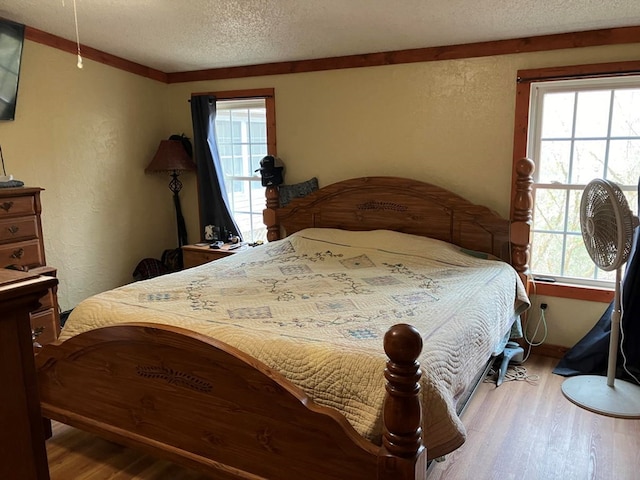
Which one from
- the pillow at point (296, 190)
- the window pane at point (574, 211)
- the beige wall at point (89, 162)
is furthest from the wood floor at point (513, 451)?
the pillow at point (296, 190)

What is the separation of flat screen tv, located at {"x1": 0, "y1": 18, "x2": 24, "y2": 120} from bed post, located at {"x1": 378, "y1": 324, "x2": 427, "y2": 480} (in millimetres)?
3232

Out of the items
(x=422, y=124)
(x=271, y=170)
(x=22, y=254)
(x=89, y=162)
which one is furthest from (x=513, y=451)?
(x=89, y=162)

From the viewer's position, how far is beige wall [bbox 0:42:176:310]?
3.64m

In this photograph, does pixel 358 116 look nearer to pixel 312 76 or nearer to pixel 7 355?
pixel 312 76

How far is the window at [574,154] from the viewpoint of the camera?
3.04 m

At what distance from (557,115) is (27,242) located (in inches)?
138

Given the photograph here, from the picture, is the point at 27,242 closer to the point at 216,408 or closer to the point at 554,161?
the point at 216,408

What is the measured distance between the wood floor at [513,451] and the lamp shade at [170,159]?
7.75 feet

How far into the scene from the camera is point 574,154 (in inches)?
127

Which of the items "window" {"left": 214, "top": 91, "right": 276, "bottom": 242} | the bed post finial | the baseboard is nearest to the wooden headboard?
"window" {"left": 214, "top": 91, "right": 276, "bottom": 242}

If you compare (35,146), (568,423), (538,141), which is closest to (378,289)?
(568,423)

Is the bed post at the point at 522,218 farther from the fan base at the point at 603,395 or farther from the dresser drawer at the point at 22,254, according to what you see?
the dresser drawer at the point at 22,254

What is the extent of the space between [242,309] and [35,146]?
2.41 meters

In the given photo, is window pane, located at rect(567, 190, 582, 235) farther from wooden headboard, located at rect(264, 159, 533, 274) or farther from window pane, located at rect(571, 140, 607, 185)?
wooden headboard, located at rect(264, 159, 533, 274)
